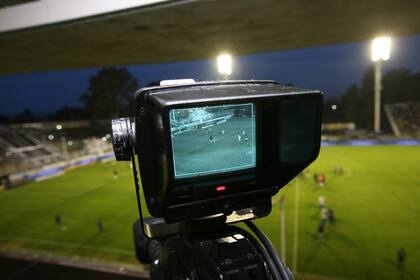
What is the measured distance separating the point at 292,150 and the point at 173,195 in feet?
1.37

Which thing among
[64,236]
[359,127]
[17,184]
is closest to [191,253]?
[64,236]

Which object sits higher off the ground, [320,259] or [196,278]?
Result: [196,278]

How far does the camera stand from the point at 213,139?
2.92ft

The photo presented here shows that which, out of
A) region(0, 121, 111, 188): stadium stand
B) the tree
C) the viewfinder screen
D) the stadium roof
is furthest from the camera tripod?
the tree

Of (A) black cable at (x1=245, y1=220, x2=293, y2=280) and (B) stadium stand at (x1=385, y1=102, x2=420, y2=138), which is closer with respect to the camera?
(A) black cable at (x1=245, y1=220, x2=293, y2=280)

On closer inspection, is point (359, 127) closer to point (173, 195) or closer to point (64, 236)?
point (64, 236)

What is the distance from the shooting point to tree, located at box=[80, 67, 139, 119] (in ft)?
102

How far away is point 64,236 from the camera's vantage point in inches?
334

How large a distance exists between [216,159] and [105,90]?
33374mm

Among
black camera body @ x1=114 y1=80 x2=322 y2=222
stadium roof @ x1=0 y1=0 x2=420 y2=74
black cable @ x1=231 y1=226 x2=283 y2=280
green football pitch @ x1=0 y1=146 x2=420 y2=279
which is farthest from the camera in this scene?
green football pitch @ x1=0 y1=146 x2=420 y2=279

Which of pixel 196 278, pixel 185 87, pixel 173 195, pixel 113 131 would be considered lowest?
pixel 196 278

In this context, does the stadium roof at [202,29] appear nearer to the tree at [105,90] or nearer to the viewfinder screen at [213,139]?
the viewfinder screen at [213,139]

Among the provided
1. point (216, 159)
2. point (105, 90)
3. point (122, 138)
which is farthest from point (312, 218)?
point (105, 90)

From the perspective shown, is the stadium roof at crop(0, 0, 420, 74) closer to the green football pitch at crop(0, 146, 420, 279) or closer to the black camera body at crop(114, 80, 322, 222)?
the black camera body at crop(114, 80, 322, 222)
